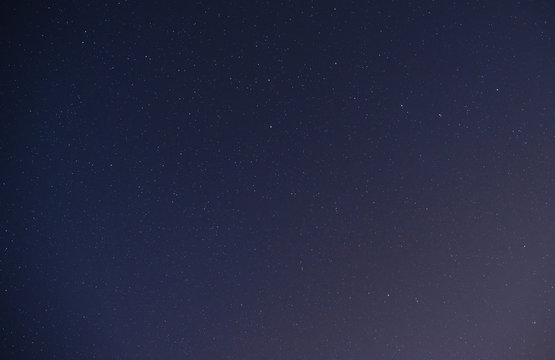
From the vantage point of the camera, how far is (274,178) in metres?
0.82

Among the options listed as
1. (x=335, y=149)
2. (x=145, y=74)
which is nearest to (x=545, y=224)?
(x=335, y=149)

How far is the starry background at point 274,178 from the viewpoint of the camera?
779 millimetres

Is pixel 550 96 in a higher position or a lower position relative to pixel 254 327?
higher

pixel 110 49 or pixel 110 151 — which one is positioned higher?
pixel 110 49

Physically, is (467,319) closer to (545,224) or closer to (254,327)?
(545,224)

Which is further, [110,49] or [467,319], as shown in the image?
[467,319]

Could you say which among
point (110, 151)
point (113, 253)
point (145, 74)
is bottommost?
point (113, 253)

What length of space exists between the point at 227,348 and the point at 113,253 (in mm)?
277

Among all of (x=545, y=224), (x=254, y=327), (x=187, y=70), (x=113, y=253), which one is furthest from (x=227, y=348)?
(x=545, y=224)

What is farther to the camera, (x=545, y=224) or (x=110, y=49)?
(x=545, y=224)

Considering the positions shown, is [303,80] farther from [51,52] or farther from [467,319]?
[467,319]

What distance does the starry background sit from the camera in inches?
30.7

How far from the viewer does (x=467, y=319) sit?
877 millimetres

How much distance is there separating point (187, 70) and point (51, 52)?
23 cm
